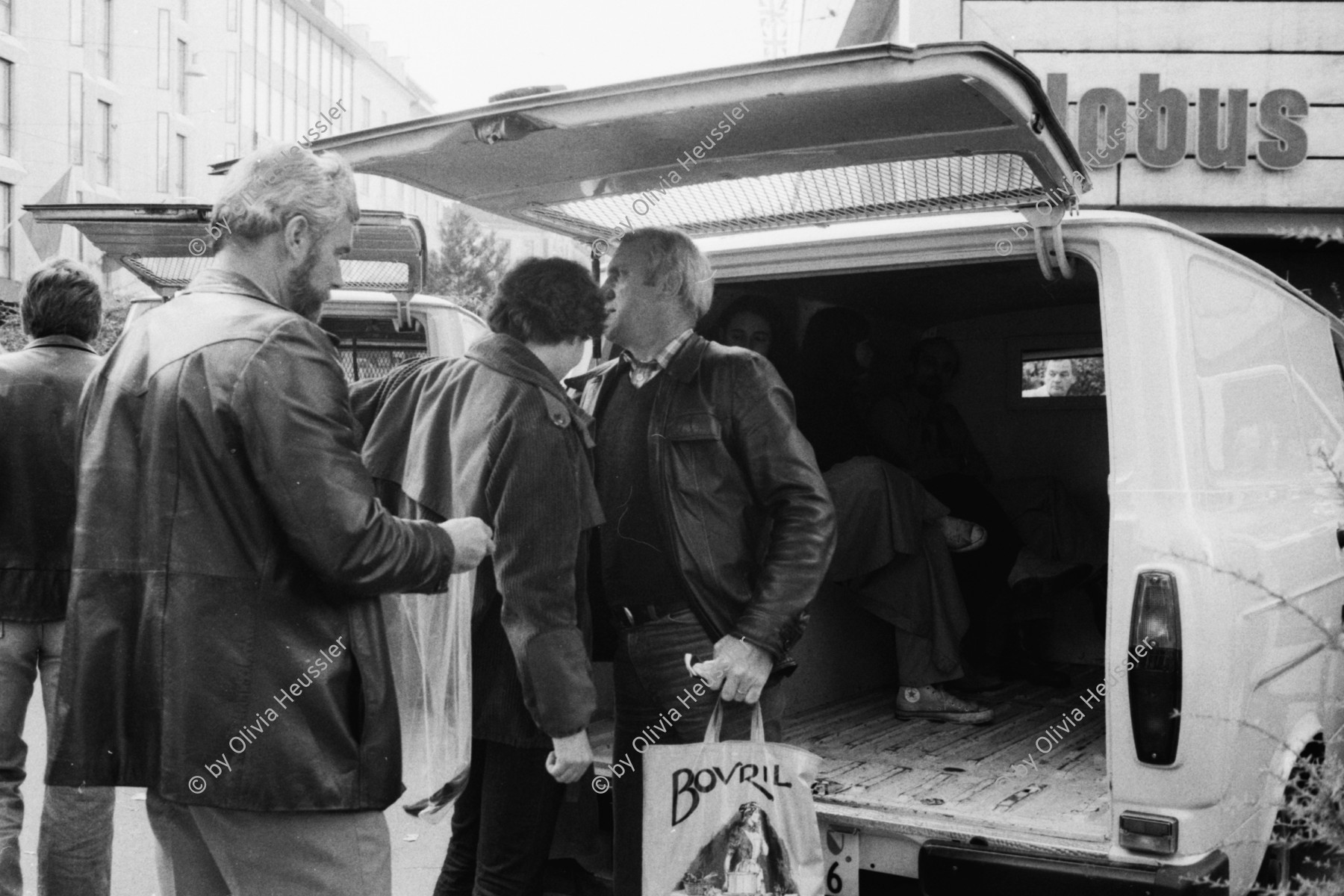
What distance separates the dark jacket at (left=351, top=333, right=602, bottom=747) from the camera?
107 inches

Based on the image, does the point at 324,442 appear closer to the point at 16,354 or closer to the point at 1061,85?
the point at 16,354

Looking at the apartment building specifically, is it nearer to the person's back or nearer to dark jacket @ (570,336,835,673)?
the person's back

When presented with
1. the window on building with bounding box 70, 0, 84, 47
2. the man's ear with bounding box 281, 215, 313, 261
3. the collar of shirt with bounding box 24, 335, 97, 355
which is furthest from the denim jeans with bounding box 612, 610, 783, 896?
the window on building with bounding box 70, 0, 84, 47

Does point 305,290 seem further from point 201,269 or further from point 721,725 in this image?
point 201,269

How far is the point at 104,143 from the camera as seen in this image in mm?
33750

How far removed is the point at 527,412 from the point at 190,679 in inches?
39.2

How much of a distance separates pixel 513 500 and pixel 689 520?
0.47 meters

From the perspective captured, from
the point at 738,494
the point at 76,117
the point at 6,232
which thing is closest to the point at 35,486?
the point at 738,494

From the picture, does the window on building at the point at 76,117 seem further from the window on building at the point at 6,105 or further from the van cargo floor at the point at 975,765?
the van cargo floor at the point at 975,765

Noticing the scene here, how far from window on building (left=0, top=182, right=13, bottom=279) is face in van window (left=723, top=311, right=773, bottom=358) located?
95.8 feet

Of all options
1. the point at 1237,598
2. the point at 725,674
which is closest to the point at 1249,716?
the point at 1237,598

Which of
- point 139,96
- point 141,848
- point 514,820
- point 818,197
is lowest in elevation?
point 141,848

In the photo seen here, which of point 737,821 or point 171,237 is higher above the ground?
point 171,237

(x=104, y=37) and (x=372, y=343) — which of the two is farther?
(x=104, y=37)
